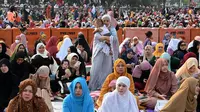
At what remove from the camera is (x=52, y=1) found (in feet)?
127

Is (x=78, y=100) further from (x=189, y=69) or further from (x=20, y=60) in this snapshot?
(x=189, y=69)

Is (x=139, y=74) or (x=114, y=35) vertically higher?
(x=114, y=35)

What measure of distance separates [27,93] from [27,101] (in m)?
0.10

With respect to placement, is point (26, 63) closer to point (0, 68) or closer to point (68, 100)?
point (0, 68)

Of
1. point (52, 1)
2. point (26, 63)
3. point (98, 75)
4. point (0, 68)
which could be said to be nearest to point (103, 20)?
point (98, 75)

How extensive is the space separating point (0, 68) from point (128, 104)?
2.32 metres

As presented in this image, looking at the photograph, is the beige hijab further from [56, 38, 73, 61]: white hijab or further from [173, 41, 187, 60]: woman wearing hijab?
[56, 38, 73, 61]: white hijab

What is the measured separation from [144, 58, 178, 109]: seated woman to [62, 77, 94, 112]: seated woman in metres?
2.18

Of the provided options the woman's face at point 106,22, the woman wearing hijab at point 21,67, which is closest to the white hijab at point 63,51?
the woman's face at point 106,22

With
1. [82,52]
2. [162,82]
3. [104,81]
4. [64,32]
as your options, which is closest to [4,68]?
[104,81]

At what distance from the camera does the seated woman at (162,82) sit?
25.9 feet

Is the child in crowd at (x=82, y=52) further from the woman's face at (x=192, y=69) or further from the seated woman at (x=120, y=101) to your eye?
the seated woman at (x=120, y=101)

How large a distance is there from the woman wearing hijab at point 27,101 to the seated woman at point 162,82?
3109 mm

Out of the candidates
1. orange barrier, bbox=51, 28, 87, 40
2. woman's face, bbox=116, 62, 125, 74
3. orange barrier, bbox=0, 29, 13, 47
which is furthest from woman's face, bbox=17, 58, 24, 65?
orange barrier, bbox=51, 28, 87, 40
